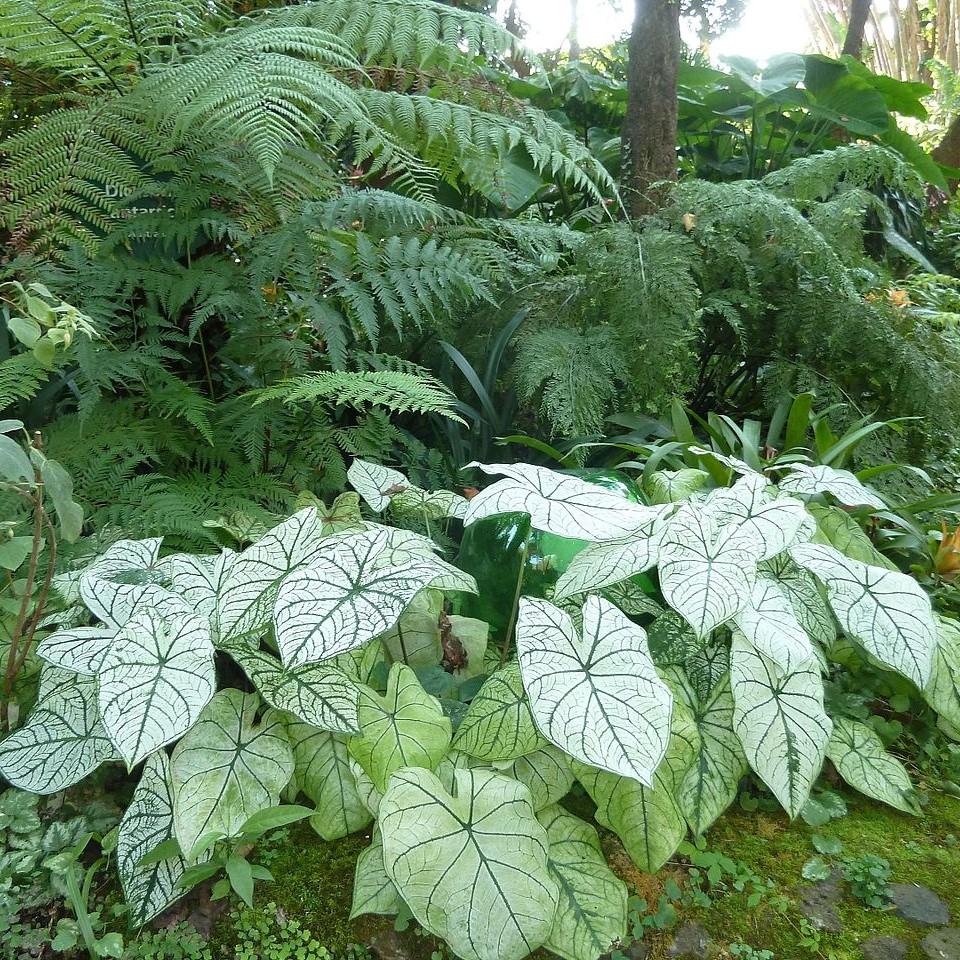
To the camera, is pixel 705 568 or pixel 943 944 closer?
pixel 943 944

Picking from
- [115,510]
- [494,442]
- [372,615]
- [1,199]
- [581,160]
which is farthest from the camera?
[494,442]

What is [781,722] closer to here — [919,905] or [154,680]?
[919,905]

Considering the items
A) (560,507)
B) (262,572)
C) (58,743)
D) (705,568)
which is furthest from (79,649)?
(705,568)

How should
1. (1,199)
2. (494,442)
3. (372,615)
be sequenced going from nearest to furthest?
(372,615) → (1,199) → (494,442)

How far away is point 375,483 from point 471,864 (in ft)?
2.59

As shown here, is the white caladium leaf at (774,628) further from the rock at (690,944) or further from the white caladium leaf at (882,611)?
the rock at (690,944)

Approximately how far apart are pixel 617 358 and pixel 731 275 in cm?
59

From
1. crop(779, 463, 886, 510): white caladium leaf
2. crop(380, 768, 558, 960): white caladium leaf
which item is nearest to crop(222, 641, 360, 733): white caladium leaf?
crop(380, 768, 558, 960): white caladium leaf

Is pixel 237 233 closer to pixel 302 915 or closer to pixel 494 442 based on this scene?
pixel 494 442

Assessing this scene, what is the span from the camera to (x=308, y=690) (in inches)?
42.0

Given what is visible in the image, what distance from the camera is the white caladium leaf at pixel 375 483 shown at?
4.86ft

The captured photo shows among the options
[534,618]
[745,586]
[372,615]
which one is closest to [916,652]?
[745,586]

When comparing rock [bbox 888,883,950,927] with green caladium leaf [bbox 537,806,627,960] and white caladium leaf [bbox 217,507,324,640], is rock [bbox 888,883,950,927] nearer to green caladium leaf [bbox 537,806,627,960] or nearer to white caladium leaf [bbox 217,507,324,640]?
green caladium leaf [bbox 537,806,627,960]

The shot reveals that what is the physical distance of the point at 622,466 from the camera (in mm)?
1979
